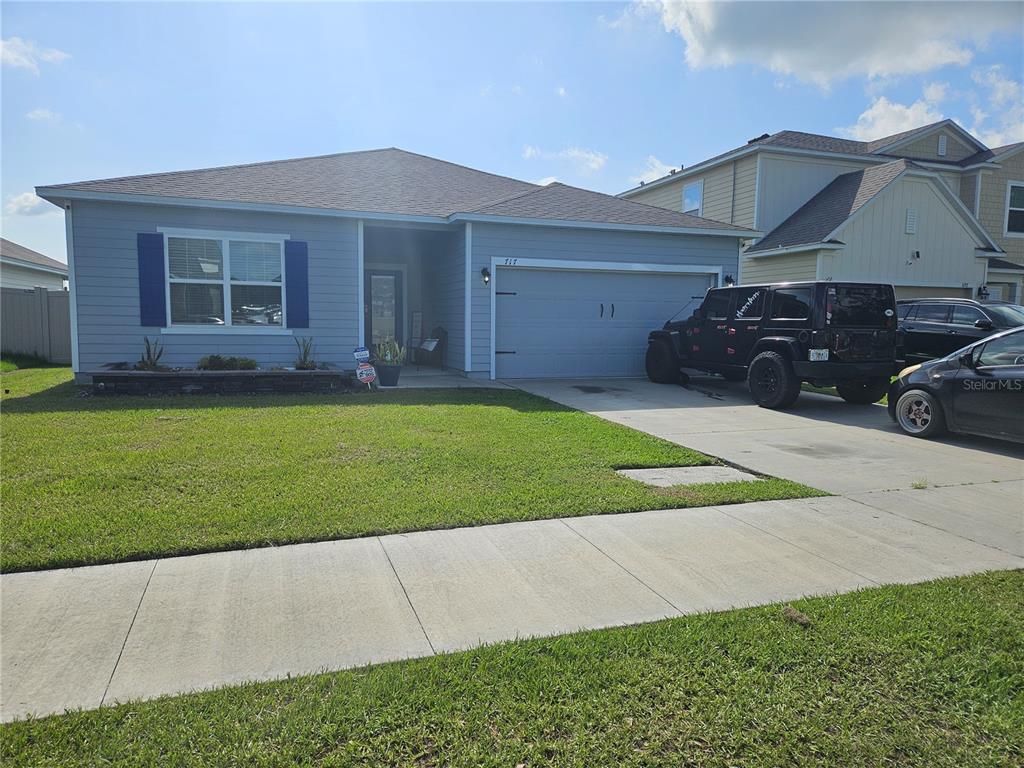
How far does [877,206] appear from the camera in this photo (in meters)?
17.5

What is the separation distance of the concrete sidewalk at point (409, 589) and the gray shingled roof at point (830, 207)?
14.0 meters

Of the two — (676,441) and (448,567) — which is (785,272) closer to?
(676,441)

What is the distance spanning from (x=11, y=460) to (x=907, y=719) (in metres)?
6.97

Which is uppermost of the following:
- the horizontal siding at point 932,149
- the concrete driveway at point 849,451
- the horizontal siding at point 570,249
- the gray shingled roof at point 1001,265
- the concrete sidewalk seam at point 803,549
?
the horizontal siding at point 932,149

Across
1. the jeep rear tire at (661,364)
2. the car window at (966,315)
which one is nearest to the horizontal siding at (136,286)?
the jeep rear tire at (661,364)

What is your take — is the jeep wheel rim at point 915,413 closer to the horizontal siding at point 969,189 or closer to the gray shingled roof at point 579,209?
the gray shingled roof at point 579,209

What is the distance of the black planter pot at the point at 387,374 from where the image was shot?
1176cm

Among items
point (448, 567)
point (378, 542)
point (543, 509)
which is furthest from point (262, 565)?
point (543, 509)

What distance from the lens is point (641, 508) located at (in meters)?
5.38

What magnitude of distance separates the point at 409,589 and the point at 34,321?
17035 mm

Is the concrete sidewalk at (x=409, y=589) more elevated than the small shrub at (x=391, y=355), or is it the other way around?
the small shrub at (x=391, y=355)

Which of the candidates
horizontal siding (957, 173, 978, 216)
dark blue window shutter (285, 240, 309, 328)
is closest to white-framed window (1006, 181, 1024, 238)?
horizontal siding (957, 173, 978, 216)

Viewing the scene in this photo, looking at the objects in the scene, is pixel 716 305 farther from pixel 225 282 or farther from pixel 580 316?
pixel 225 282

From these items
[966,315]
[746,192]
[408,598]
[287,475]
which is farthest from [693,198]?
[408,598]
